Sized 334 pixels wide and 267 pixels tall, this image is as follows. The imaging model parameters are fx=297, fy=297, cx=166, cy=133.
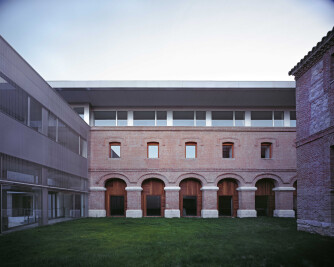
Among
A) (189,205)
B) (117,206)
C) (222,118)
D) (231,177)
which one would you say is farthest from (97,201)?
(222,118)

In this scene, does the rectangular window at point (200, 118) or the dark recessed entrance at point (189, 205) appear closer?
the dark recessed entrance at point (189, 205)

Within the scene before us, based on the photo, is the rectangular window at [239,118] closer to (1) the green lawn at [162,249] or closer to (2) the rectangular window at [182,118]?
(2) the rectangular window at [182,118]

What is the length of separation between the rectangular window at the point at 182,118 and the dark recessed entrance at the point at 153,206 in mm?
6270

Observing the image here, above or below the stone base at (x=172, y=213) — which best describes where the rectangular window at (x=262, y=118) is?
above

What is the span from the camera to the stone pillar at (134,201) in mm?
23078

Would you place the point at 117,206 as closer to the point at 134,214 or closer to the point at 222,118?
the point at 134,214

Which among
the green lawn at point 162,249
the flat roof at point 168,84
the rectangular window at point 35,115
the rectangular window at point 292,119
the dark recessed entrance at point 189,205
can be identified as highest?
the flat roof at point 168,84

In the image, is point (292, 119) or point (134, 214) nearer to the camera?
point (134, 214)

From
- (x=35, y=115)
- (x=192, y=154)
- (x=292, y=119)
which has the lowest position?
(x=192, y=154)

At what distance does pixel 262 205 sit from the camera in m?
24.1

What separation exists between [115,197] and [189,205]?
5983mm

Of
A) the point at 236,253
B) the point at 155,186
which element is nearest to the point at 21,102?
the point at 236,253

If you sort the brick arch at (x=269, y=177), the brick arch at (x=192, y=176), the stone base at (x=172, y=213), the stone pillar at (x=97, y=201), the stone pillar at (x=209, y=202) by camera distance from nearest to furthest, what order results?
the stone base at (x=172, y=213) → the stone pillar at (x=209, y=202) → the stone pillar at (x=97, y=201) → the brick arch at (x=192, y=176) → the brick arch at (x=269, y=177)

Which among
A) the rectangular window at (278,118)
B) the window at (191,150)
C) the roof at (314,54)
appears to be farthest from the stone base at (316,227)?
the rectangular window at (278,118)
